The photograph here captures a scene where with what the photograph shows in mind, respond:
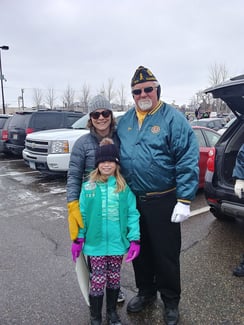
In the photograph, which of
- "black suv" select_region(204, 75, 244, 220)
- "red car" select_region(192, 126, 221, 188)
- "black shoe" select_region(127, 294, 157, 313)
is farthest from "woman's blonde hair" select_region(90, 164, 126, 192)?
"red car" select_region(192, 126, 221, 188)

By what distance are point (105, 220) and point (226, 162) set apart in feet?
7.42

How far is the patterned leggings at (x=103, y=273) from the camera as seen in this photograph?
2.23 meters

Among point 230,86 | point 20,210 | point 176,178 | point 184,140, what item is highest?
point 230,86

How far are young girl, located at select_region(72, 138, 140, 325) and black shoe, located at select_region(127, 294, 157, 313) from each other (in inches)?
13.2

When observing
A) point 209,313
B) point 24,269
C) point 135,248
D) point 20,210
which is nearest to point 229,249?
point 209,313

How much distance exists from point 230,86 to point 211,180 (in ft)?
4.06

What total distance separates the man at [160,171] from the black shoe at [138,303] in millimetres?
11

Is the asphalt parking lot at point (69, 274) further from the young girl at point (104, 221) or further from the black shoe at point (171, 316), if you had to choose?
the young girl at point (104, 221)

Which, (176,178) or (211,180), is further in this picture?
(211,180)

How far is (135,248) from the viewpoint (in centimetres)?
221

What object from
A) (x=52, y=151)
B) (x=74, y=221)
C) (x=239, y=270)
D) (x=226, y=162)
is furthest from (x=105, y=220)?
(x=52, y=151)

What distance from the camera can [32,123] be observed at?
9.43 m

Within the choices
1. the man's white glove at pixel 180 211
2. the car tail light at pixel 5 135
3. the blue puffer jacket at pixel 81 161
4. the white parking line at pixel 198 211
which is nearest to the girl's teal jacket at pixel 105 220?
the blue puffer jacket at pixel 81 161

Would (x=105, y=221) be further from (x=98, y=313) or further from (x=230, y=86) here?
(x=230, y=86)
